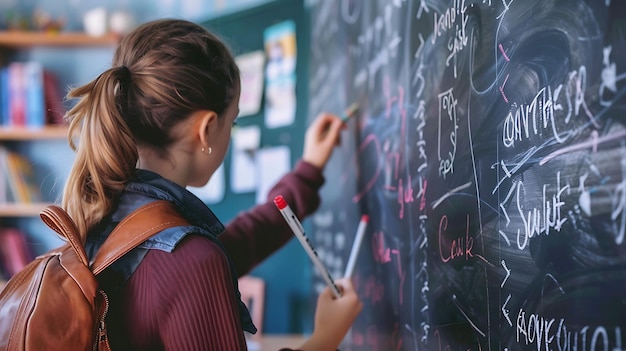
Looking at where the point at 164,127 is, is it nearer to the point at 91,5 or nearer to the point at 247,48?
the point at 247,48

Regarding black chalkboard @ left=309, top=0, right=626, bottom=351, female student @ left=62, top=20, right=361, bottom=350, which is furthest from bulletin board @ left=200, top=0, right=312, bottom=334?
female student @ left=62, top=20, right=361, bottom=350

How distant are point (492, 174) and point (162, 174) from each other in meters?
0.58

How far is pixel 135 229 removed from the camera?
3.68 ft

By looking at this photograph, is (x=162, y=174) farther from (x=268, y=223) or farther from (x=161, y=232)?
(x=268, y=223)

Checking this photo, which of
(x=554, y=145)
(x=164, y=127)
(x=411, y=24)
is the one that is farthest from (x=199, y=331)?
(x=411, y=24)

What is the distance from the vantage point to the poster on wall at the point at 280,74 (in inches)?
114

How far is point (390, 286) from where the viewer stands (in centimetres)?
156

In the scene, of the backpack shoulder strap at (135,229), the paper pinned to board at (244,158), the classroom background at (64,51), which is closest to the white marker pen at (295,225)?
the backpack shoulder strap at (135,229)

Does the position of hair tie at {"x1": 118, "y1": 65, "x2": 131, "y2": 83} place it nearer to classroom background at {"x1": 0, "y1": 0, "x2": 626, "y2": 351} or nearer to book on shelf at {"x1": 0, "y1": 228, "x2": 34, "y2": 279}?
classroom background at {"x1": 0, "y1": 0, "x2": 626, "y2": 351}

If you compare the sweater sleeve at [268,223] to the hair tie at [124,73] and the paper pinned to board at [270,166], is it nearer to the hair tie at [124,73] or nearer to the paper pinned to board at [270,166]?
the hair tie at [124,73]

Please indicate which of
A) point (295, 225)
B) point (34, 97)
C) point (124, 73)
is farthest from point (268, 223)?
point (34, 97)

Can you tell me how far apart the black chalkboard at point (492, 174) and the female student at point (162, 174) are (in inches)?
13.8

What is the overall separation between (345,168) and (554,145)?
3.82ft

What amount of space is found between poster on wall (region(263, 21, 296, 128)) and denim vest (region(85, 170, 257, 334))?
1.65 metres
